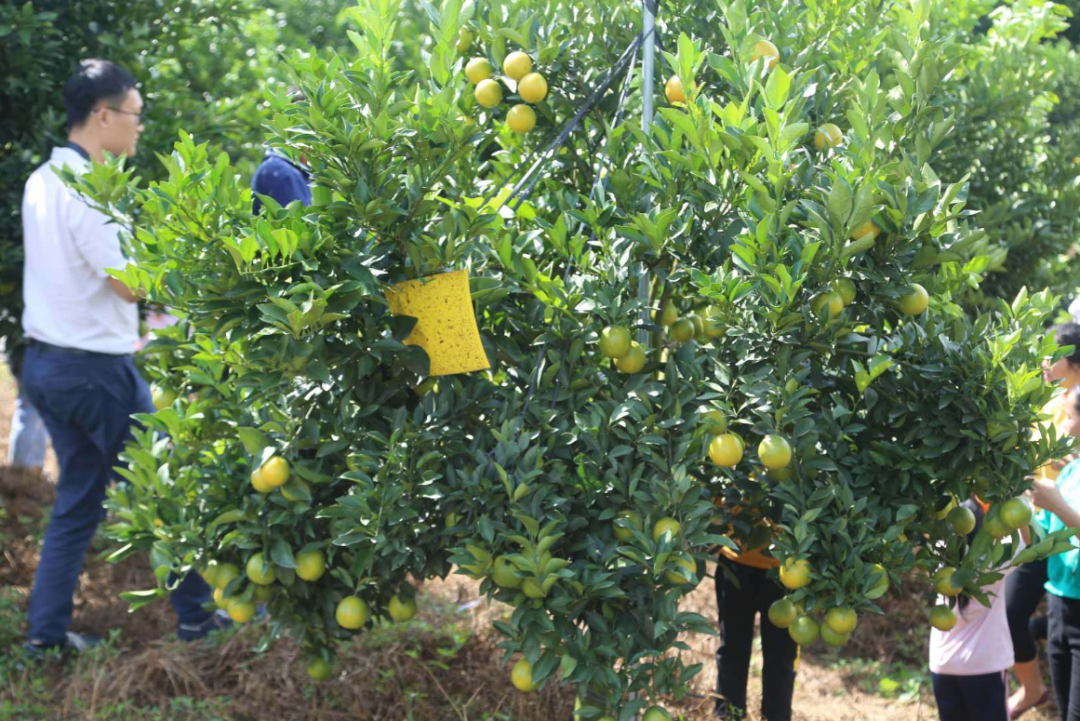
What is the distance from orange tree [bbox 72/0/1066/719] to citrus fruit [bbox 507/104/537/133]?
87 millimetres

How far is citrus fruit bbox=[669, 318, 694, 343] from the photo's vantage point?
87.9 inches

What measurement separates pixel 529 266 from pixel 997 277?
2395 mm

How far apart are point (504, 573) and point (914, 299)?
3.07 feet

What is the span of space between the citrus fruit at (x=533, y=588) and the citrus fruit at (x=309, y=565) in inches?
19.4

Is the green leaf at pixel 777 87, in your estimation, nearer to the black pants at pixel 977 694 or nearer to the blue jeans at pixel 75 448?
the black pants at pixel 977 694

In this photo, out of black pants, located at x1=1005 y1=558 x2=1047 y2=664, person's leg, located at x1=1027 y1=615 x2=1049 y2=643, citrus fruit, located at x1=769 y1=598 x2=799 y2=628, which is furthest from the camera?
person's leg, located at x1=1027 y1=615 x2=1049 y2=643

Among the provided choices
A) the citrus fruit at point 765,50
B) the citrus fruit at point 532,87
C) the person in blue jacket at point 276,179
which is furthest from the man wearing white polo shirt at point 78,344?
the citrus fruit at point 765,50

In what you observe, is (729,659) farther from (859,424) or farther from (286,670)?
(286,670)

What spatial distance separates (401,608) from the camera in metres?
2.16

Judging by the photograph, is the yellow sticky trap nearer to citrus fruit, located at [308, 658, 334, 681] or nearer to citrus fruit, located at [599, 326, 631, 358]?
citrus fruit, located at [599, 326, 631, 358]

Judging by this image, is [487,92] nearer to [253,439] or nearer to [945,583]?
[253,439]

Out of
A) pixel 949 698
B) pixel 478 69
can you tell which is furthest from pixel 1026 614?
pixel 478 69

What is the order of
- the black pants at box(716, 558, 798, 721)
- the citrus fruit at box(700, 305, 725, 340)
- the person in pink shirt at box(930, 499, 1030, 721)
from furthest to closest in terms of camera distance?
the black pants at box(716, 558, 798, 721) < the person in pink shirt at box(930, 499, 1030, 721) < the citrus fruit at box(700, 305, 725, 340)

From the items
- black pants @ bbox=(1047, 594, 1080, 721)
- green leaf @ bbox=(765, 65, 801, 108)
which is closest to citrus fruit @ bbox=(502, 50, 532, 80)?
green leaf @ bbox=(765, 65, 801, 108)
